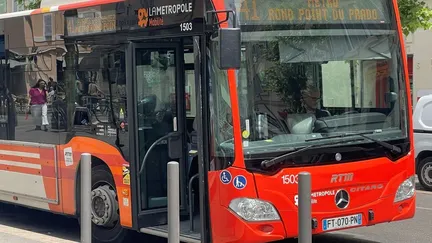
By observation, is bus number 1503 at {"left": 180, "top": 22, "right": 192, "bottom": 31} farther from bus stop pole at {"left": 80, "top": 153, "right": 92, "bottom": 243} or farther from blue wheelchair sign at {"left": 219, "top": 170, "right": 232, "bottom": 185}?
bus stop pole at {"left": 80, "top": 153, "right": 92, "bottom": 243}

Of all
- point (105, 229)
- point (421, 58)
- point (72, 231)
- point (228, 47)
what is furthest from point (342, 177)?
point (421, 58)

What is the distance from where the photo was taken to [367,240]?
8.91 metres

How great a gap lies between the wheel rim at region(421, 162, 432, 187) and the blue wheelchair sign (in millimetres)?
8203

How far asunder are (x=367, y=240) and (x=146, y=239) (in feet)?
8.84

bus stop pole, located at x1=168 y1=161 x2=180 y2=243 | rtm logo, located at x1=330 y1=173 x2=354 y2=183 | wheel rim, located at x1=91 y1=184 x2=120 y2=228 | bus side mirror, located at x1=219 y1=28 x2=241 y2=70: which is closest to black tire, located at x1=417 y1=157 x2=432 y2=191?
rtm logo, located at x1=330 y1=173 x2=354 y2=183

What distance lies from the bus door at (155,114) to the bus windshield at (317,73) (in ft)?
4.02

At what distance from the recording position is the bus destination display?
22.5 feet

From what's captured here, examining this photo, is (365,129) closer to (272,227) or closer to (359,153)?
(359,153)

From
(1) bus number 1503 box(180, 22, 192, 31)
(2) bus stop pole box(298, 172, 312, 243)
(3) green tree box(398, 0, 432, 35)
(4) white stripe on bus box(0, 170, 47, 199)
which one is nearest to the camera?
(2) bus stop pole box(298, 172, 312, 243)

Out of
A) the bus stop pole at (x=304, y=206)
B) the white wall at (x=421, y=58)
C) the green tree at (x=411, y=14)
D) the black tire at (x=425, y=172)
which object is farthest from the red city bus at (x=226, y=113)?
the white wall at (x=421, y=58)

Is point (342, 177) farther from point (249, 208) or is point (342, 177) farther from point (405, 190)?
point (249, 208)

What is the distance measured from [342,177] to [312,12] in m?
1.63

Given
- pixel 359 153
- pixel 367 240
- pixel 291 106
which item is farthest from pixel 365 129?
pixel 367 240

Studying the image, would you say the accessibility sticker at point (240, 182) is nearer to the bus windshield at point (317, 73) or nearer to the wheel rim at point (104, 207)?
the bus windshield at point (317, 73)
